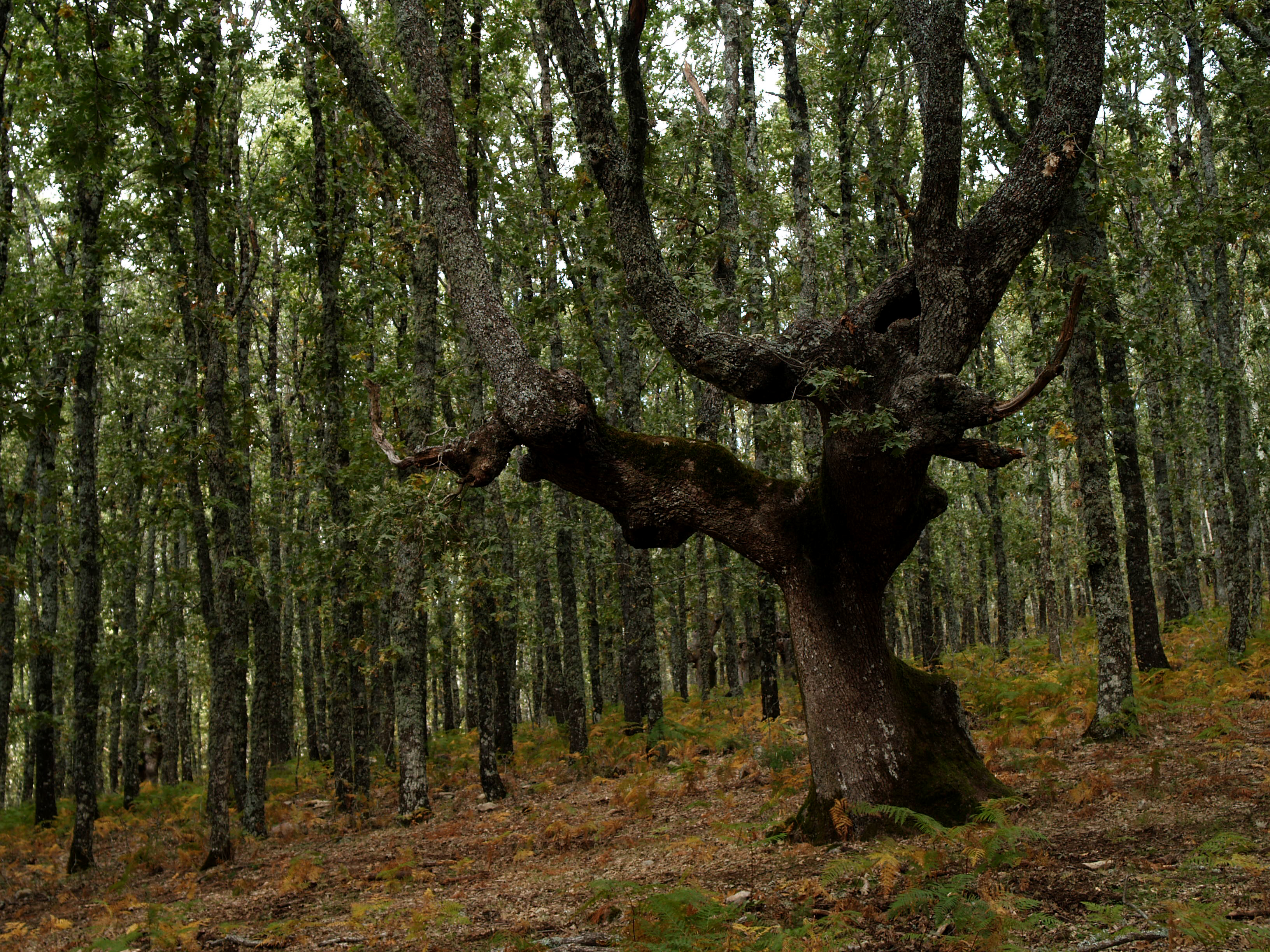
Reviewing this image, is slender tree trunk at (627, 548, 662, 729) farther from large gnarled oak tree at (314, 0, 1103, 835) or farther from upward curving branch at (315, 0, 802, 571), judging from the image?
large gnarled oak tree at (314, 0, 1103, 835)

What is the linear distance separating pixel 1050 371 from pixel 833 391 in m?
1.63

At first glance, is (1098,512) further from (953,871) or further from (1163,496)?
(1163,496)

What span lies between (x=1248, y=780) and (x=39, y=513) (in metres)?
20.9

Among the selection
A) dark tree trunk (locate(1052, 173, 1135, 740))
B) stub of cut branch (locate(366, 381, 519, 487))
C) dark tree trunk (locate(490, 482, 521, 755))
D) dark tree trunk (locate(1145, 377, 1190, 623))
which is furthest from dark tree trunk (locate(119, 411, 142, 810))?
dark tree trunk (locate(1145, 377, 1190, 623))

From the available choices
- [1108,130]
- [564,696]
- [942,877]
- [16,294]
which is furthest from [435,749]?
[1108,130]

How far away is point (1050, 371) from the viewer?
6.16m

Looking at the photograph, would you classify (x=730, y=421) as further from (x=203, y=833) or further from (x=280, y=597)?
(x=203, y=833)

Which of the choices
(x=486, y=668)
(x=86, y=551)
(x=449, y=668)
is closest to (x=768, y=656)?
(x=486, y=668)

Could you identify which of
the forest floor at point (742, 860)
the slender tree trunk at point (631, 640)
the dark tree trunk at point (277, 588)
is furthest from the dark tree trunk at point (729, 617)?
the dark tree trunk at point (277, 588)

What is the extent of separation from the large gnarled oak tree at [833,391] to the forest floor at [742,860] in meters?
1.06

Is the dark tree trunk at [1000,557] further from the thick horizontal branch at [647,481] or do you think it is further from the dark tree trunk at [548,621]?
the thick horizontal branch at [647,481]

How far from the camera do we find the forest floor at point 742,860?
494 cm

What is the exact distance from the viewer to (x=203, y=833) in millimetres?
13836

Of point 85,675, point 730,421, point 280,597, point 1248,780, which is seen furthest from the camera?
point 730,421
